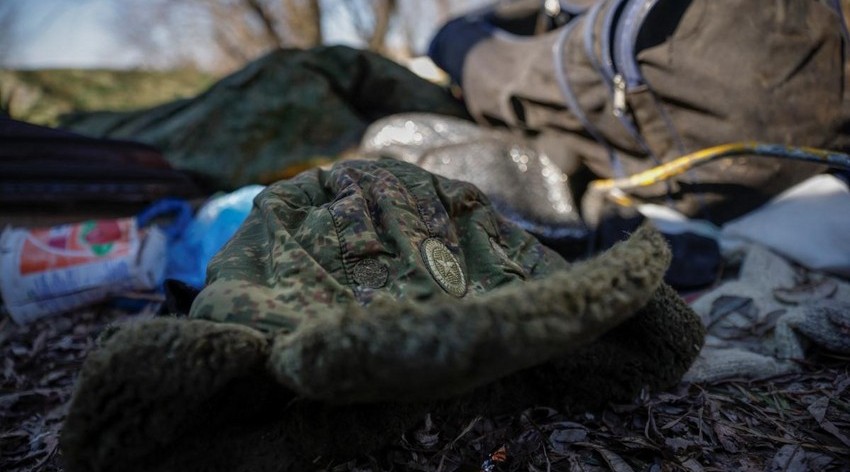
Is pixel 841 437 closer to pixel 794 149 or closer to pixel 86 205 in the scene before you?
pixel 794 149

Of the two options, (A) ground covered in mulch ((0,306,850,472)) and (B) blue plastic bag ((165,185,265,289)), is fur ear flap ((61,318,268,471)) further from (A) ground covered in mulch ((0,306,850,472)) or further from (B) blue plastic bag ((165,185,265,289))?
(B) blue plastic bag ((165,185,265,289))

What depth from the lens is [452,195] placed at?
1017 millimetres

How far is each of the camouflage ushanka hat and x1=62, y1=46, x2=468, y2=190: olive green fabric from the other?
1204mm

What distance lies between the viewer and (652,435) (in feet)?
2.93

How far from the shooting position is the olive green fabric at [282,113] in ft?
7.14

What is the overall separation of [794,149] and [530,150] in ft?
2.83

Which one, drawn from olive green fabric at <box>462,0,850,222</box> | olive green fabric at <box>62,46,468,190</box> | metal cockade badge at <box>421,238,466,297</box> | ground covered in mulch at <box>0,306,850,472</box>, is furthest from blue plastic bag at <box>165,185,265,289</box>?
olive green fabric at <box>462,0,850,222</box>

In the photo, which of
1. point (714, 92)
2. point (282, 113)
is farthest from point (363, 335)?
point (282, 113)

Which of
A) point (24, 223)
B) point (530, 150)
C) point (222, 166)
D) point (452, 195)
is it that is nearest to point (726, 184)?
point (530, 150)

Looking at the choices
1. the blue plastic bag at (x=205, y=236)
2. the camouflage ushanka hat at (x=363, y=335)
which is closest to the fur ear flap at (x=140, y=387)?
the camouflage ushanka hat at (x=363, y=335)

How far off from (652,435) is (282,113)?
1.96 metres

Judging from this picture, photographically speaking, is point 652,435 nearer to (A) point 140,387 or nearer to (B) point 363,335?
(B) point 363,335

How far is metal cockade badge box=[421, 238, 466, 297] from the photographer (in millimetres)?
847

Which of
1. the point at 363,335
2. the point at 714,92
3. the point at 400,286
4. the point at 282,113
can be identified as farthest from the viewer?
the point at 282,113
